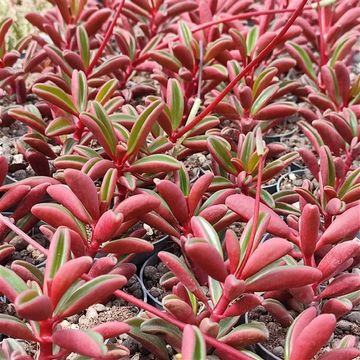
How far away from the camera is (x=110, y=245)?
1106 mm

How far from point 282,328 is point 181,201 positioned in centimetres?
31

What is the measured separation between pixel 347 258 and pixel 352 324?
0.70 ft

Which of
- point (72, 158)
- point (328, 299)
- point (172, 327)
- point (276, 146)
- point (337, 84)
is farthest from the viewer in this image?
point (337, 84)

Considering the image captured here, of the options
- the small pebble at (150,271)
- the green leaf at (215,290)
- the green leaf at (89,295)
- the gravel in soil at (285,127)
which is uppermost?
the green leaf at (89,295)

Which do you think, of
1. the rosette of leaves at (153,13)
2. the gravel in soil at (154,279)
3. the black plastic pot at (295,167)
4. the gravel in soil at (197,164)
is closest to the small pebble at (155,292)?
the gravel in soil at (154,279)

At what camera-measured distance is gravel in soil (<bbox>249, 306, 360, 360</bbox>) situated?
115 centimetres

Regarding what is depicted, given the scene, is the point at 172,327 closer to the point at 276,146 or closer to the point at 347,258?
the point at 347,258

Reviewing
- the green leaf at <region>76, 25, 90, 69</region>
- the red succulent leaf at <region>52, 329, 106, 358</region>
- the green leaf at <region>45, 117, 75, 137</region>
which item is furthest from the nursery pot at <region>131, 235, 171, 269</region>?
the green leaf at <region>76, 25, 90, 69</region>

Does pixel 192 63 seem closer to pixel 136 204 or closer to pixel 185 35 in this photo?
pixel 185 35

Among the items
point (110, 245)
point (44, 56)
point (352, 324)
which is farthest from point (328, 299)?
point (44, 56)

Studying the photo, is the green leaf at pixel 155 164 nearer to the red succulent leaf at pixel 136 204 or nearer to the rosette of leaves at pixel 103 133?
the rosette of leaves at pixel 103 133

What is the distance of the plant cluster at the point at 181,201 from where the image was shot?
95cm

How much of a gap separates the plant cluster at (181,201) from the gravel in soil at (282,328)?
0.03m

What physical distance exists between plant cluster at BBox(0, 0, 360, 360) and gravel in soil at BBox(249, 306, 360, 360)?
0.03 m
